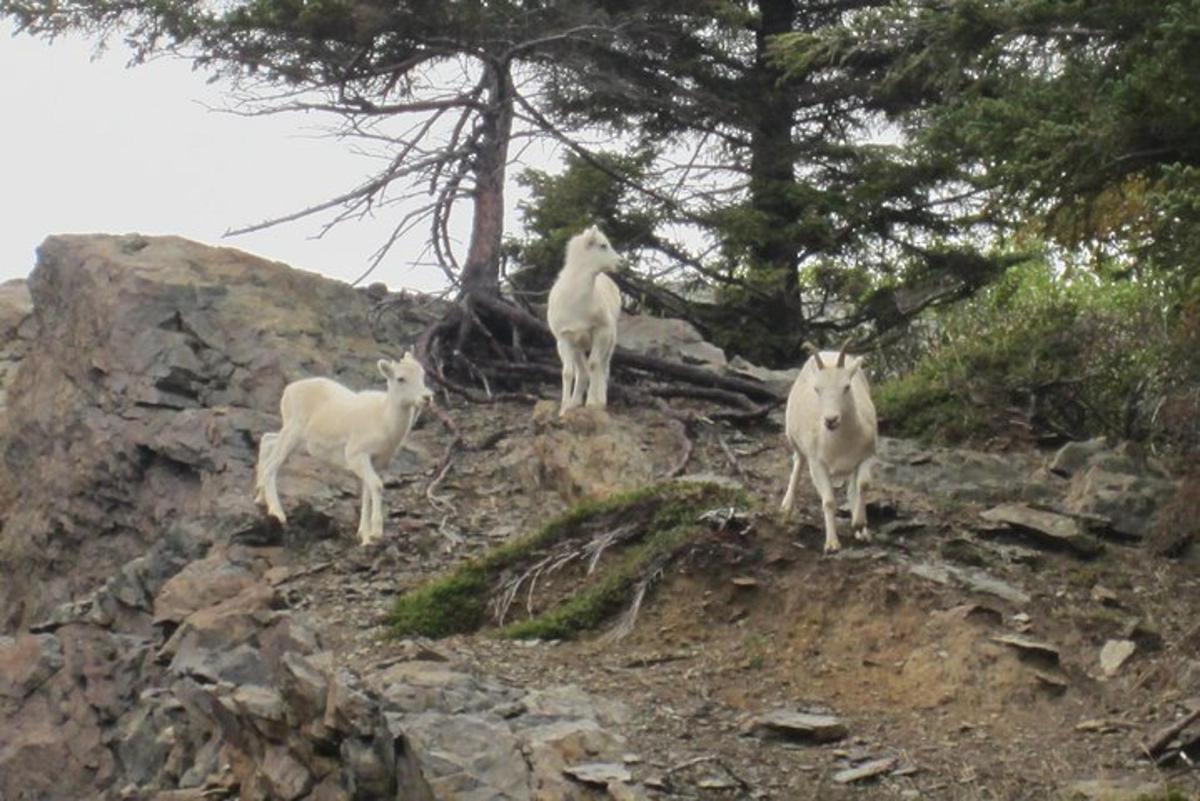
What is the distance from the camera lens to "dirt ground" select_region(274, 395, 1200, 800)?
37.6 ft

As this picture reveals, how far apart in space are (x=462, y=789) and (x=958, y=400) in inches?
307

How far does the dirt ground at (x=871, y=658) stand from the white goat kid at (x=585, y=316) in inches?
129

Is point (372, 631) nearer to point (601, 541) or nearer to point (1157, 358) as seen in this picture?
point (601, 541)

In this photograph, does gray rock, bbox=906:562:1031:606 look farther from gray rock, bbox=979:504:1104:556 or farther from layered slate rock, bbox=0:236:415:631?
layered slate rock, bbox=0:236:415:631

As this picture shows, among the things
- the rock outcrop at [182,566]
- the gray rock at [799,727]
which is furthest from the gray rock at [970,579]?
the rock outcrop at [182,566]

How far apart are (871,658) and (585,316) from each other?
6004mm

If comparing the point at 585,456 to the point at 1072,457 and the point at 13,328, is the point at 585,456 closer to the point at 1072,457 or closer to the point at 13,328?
the point at 1072,457

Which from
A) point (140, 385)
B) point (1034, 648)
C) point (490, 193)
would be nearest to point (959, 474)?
point (1034, 648)

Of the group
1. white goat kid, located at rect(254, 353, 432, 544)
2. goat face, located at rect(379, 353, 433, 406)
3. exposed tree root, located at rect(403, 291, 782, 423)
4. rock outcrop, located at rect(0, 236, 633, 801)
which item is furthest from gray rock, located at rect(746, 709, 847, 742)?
exposed tree root, located at rect(403, 291, 782, 423)

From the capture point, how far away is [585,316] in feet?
60.2

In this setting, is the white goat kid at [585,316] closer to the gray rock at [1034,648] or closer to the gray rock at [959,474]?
the gray rock at [959,474]

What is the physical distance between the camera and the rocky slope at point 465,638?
11.9 metres

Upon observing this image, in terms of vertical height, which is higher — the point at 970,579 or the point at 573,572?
the point at 970,579

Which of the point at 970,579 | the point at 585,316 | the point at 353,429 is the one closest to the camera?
the point at 970,579
